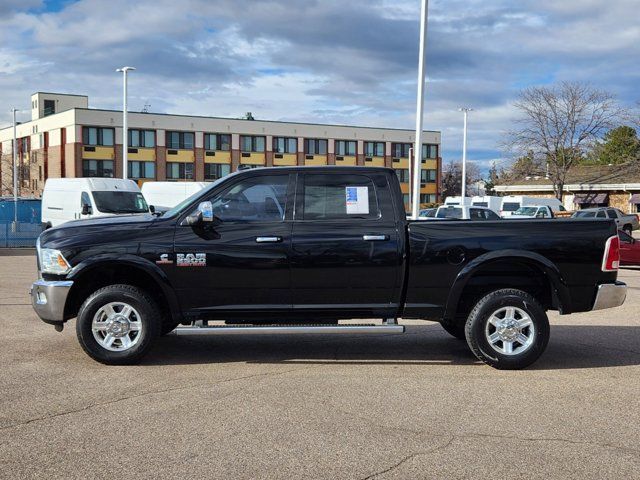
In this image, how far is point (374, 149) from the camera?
7619 centimetres

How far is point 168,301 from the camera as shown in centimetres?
716

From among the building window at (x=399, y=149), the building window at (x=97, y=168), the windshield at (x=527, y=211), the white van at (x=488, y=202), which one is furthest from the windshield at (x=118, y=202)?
the building window at (x=399, y=149)

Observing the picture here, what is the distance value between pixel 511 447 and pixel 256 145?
2709 inches

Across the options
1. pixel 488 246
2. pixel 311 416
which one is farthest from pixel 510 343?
pixel 311 416

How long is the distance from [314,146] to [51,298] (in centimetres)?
6766

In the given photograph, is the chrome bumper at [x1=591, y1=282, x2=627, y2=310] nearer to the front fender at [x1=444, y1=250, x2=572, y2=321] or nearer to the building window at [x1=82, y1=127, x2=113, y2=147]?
the front fender at [x1=444, y1=250, x2=572, y2=321]

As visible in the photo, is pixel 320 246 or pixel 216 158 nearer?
pixel 320 246

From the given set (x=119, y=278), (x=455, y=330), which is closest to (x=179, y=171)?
(x=455, y=330)

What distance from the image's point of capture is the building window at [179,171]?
2736 inches

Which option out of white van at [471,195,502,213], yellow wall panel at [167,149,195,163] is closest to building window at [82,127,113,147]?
yellow wall panel at [167,149,195,163]

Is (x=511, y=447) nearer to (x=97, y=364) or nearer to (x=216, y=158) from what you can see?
(x=97, y=364)

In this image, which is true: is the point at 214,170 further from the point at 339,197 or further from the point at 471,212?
the point at 339,197

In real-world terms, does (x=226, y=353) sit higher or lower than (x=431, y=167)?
lower

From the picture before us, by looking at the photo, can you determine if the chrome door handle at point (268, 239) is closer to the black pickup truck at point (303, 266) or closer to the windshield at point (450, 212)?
the black pickup truck at point (303, 266)
